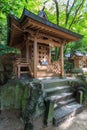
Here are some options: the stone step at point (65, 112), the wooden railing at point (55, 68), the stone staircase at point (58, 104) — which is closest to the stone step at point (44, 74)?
the wooden railing at point (55, 68)

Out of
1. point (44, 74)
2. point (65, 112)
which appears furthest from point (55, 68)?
point (65, 112)

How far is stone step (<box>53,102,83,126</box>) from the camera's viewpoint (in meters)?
4.82

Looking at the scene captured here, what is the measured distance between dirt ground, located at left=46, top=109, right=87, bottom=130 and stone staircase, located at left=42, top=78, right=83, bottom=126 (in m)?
0.17

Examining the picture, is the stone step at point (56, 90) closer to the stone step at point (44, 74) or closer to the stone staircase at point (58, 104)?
the stone staircase at point (58, 104)

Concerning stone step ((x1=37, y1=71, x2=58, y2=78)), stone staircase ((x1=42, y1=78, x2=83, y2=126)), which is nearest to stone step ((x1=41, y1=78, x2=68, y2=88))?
stone staircase ((x1=42, y1=78, x2=83, y2=126))

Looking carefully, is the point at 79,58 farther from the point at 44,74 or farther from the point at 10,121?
the point at 10,121

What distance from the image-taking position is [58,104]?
5.63 meters

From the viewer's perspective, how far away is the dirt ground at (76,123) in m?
4.62

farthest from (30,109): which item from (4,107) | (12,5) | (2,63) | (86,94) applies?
(12,5)

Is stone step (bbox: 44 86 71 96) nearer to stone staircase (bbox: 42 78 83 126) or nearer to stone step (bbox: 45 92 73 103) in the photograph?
stone staircase (bbox: 42 78 83 126)

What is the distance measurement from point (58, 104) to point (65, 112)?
0.50 metres

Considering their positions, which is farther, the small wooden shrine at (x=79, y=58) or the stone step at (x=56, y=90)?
the small wooden shrine at (x=79, y=58)

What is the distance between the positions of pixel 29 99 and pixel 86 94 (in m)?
3.55

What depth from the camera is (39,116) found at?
4504 mm
